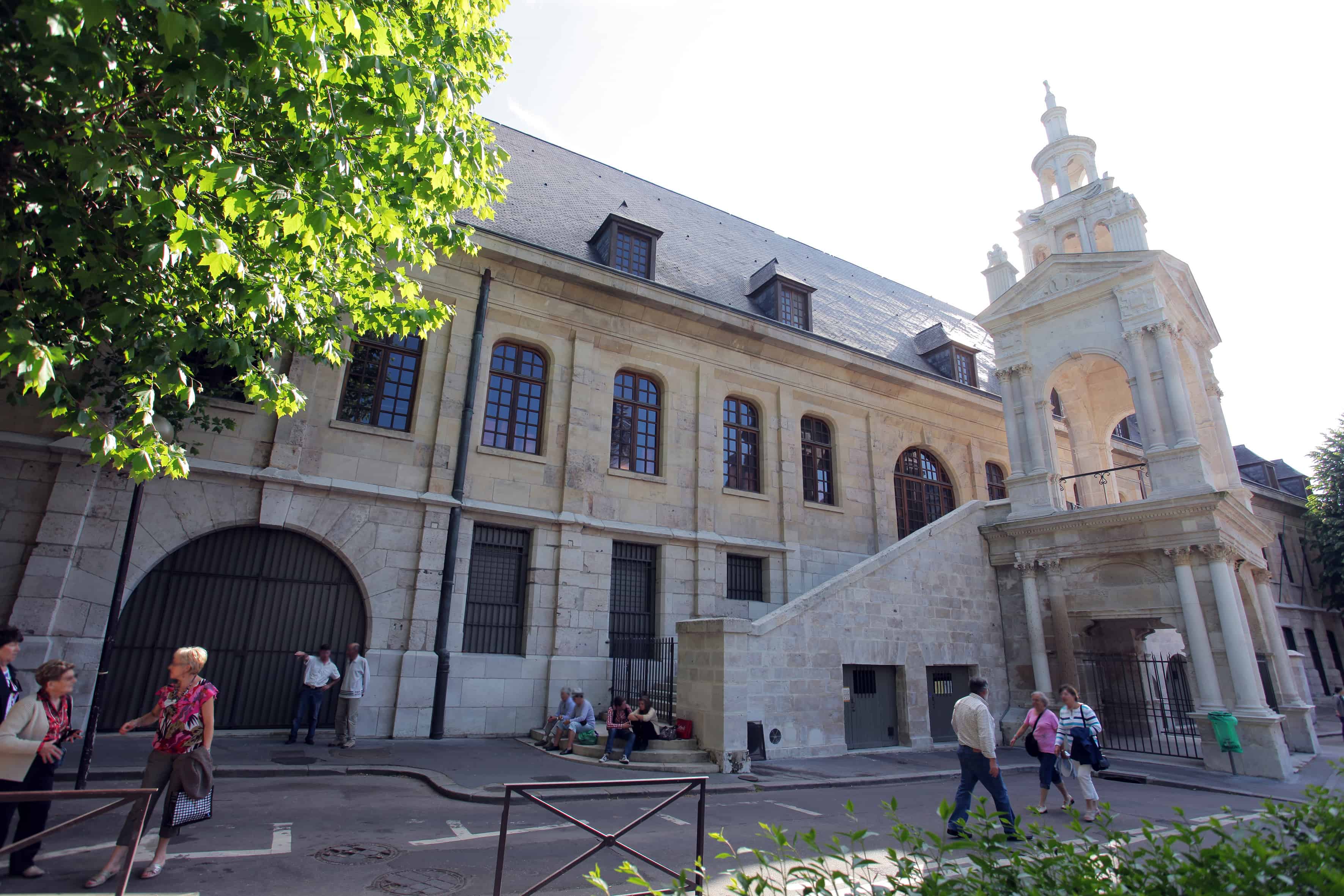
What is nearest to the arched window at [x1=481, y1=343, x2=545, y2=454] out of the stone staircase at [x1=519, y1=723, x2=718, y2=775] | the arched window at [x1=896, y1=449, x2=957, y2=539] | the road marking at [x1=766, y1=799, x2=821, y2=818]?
the stone staircase at [x1=519, y1=723, x2=718, y2=775]

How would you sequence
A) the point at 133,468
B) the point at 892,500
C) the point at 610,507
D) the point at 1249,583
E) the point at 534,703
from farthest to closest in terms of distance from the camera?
the point at 892,500
the point at 1249,583
the point at 610,507
the point at 534,703
the point at 133,468

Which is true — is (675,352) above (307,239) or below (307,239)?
above

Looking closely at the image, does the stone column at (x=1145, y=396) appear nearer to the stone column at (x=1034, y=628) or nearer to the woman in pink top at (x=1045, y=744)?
the stone column at (x=1034, y=628)

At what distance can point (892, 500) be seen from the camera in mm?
19297

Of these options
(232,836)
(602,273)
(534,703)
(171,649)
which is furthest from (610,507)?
(232,836)

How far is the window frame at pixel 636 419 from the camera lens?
15.6 meters

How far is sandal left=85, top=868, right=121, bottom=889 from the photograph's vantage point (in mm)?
4641

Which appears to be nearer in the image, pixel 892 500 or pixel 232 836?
pixel 232 836

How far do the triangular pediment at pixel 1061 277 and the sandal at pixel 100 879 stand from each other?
19.5 meters

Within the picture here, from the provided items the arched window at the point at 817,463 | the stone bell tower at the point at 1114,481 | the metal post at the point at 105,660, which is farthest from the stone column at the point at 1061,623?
the metal post at the point at 105,660

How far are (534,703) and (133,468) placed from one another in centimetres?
867

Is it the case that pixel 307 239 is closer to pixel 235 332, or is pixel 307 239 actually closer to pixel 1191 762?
pixel 235 332

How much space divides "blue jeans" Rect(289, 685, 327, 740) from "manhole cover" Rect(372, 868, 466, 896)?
251 inches

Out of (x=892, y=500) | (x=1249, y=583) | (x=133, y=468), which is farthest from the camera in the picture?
(x=892, y=500)
